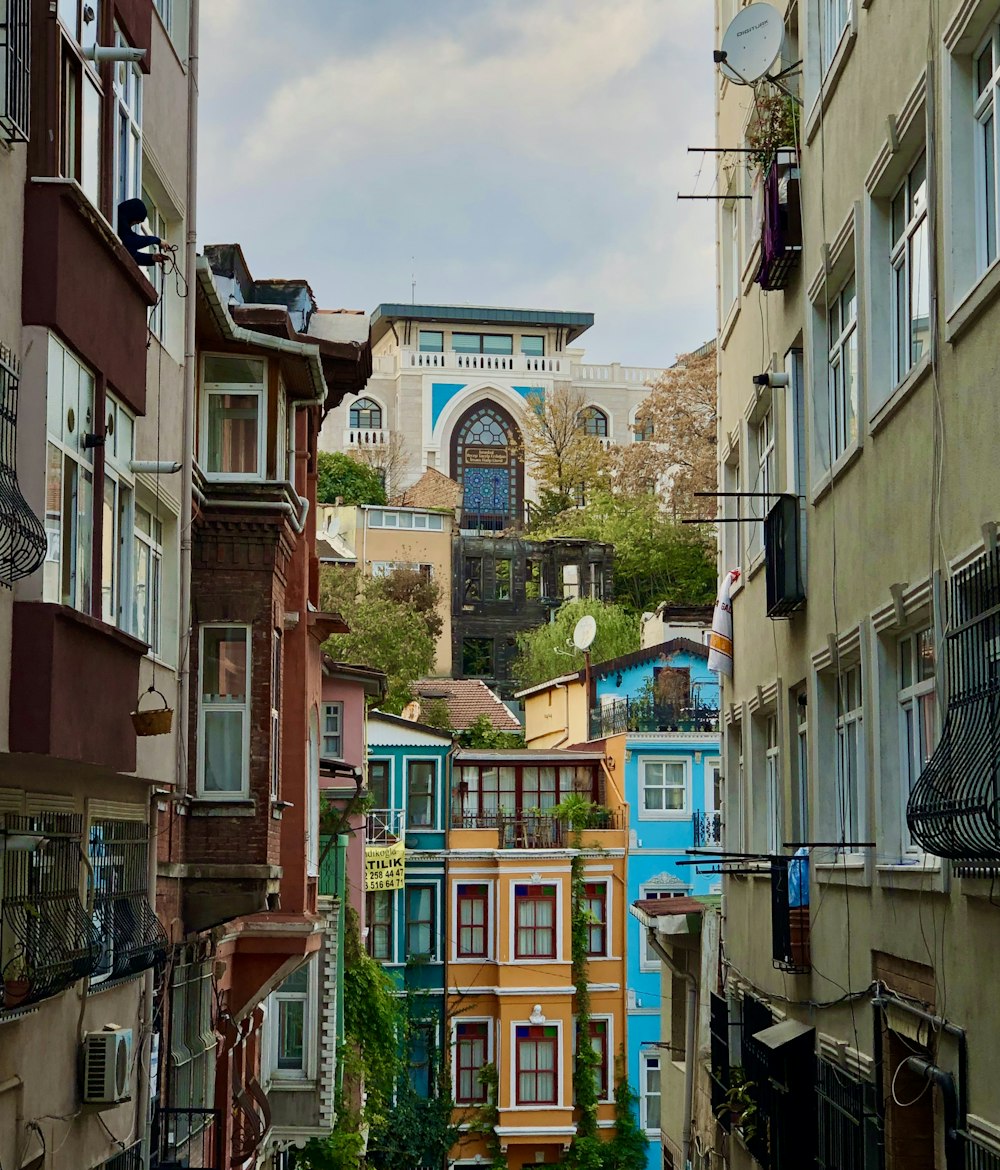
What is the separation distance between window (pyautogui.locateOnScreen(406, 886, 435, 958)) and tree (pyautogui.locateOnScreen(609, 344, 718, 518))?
2956 cm

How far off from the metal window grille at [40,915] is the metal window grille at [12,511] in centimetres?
228

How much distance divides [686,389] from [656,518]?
539 centimetres

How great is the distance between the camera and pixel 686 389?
250 feet

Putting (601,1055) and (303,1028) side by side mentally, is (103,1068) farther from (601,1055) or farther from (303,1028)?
(601,1055)

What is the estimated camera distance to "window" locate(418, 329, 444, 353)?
102938 mm

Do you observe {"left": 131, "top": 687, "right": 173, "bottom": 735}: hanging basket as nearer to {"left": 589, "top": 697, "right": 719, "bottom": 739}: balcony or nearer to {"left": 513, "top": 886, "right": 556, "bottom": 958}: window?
{"left": 513, "top": 886, "right": 556, "bottom": 958}: window

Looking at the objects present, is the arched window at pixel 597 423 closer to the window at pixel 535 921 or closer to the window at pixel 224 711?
the window at pixel 535 921

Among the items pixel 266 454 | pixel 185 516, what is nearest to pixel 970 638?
pixel 185 516

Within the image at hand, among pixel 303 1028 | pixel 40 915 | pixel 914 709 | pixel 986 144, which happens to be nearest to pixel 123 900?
pixel 40 915

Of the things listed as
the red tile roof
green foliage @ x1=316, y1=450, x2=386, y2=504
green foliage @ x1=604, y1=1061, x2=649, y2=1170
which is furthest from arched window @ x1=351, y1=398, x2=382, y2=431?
green foliage @ x1=604, y1=1061, x2=649, y2=1170

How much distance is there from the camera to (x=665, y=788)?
4734cm

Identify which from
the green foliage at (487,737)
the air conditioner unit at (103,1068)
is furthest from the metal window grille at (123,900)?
the green foliage at (487,737)

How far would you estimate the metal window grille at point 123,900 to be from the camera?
1427 cm

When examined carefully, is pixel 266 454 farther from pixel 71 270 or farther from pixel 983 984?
pixel 983 984
